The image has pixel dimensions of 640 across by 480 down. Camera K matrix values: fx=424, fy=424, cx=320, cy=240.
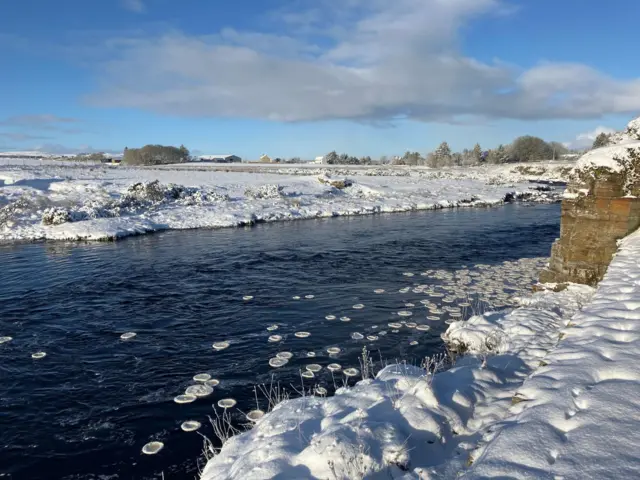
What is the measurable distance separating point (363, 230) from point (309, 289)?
12820 mm

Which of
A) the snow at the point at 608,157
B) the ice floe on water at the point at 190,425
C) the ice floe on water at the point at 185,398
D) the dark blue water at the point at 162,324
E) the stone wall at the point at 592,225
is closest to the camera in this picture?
the dark blue water at the point at 162,324

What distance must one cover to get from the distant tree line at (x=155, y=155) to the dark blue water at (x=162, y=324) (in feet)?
295

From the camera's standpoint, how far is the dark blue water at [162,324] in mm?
6078

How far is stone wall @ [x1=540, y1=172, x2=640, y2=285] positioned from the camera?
9.92 m

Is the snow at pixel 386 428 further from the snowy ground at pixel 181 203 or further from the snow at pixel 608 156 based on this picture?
the snowy ground at pixel 181 203

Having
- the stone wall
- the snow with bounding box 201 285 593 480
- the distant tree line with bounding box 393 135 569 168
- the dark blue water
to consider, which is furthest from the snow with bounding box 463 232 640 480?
the distant tree line with bounding box 393 135 569 168

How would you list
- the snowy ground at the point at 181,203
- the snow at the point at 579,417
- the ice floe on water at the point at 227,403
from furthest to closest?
the snowy ground at the point at 181,203 < the ice floe on water at the point at 227,403 < the snow at the point at 579,417

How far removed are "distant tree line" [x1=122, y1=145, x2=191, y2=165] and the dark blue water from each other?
89905 millimetres

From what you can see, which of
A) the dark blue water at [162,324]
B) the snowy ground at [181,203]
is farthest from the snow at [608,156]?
the snowy ground at [181,203]

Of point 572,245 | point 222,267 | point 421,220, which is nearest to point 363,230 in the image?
point 421,220

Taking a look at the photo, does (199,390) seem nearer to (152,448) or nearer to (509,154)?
(152,448)

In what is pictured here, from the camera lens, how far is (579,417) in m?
3.14

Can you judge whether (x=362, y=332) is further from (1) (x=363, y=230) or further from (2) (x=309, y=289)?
(1) (x=363, y=230)

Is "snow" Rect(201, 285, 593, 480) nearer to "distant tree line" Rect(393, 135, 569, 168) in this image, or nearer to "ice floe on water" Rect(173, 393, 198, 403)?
"ice floe on water" Rect(173, 393, 198, 403)
